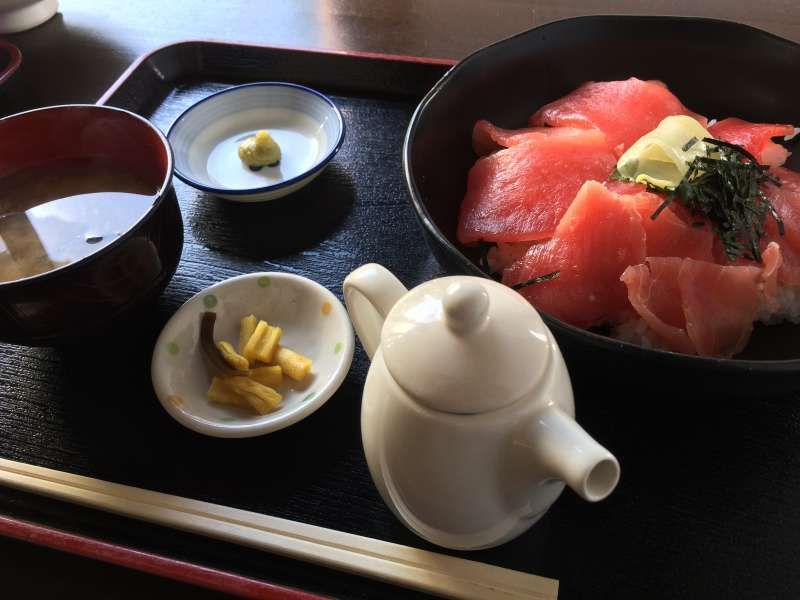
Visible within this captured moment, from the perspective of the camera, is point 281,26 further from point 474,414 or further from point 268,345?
point 474,414

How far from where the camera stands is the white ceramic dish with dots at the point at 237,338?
879mm

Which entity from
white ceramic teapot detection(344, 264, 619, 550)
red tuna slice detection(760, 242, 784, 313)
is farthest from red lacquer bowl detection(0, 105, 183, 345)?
red tuna slice detection(760, 242, 784, 313)

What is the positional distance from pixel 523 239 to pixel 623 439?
0.35 metres

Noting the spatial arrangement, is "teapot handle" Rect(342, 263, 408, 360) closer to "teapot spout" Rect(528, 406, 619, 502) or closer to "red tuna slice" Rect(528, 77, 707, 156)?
"teapot spout" Rect(528, 406, 619, 502)

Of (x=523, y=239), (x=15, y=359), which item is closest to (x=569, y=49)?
(x=523, y=239)

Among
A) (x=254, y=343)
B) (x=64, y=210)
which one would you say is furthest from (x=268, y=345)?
(x=64, y=210)

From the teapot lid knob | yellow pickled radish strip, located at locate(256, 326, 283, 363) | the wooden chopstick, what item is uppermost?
the teapot lid knob

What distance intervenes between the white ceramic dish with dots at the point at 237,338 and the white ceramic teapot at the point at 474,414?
24 cm

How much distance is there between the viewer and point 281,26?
187 cm

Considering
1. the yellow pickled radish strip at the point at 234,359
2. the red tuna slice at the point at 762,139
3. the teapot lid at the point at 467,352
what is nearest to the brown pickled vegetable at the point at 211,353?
the yellow pickled radish strip at the point at 234,359

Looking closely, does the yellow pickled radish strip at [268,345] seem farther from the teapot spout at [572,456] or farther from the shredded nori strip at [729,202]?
the shredded nori strip at [729,202]

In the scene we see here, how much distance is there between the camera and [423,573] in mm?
733

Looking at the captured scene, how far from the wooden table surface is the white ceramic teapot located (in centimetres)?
125

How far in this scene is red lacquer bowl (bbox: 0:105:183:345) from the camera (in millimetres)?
855
